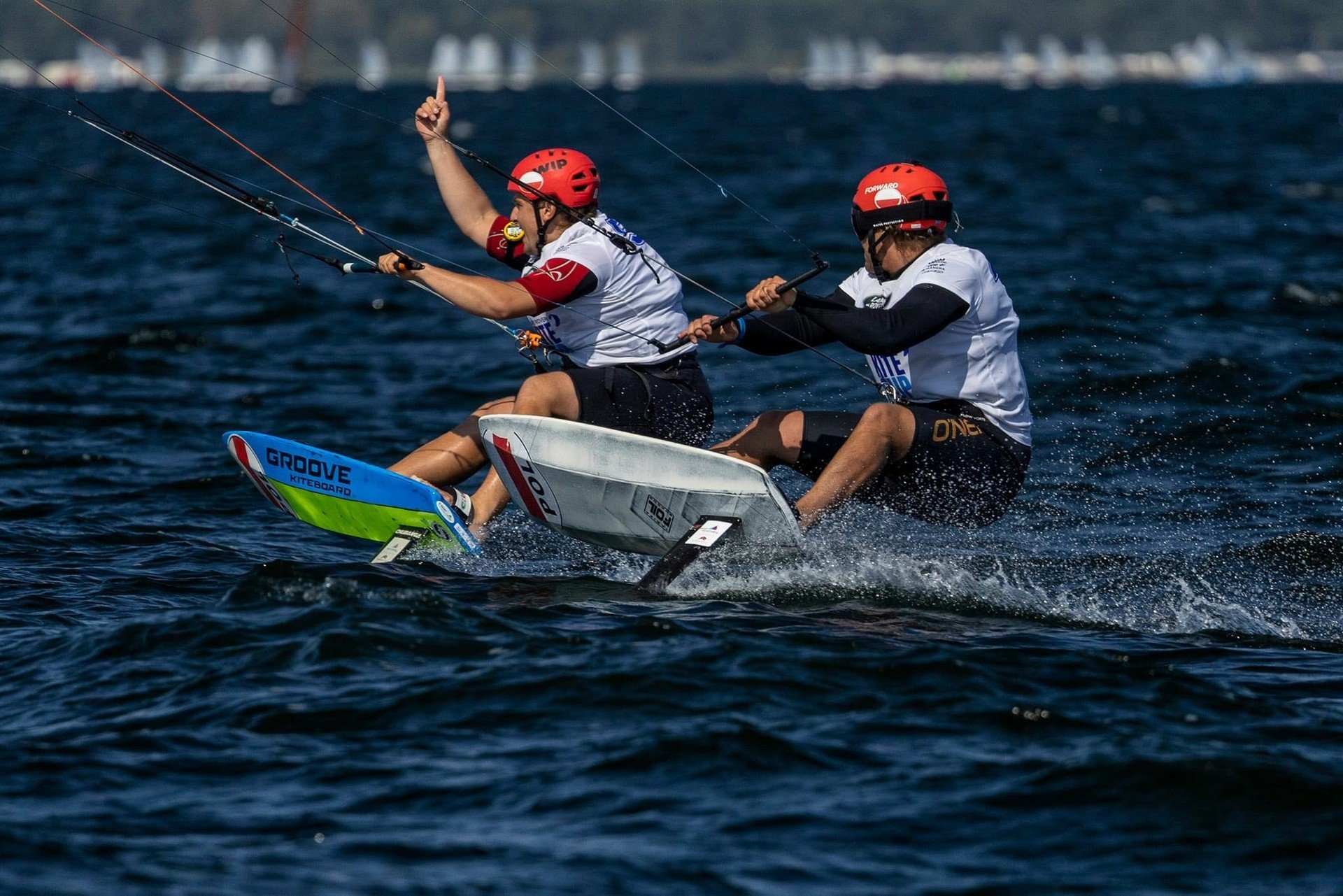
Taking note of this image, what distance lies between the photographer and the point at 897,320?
7039 millimetres

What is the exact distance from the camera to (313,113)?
8138cm

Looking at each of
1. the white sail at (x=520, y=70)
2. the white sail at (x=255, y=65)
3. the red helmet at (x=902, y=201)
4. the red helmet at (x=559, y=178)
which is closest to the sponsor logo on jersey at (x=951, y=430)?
the red helmet at (x=902, y=201)

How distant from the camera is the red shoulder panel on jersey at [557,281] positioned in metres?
7.54

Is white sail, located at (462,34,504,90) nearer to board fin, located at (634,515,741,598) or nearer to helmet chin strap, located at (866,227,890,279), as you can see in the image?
helmet chin strap, located at (866,227,890,279)

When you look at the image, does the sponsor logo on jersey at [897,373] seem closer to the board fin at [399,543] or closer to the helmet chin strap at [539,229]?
the helmet chin strap at [539,229]

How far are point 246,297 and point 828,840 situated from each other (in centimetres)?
1392

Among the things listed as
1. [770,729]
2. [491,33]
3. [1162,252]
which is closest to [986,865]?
[770,729]

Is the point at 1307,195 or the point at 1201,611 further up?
the point at 1307,195

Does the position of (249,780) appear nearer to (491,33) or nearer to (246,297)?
(246,297)

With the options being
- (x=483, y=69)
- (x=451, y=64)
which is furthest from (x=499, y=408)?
(x=483, y=69)

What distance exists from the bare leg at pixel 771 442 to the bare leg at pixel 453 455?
1079 mm

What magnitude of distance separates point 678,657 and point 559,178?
2631 millimetres

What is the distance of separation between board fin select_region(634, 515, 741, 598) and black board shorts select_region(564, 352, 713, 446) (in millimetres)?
630

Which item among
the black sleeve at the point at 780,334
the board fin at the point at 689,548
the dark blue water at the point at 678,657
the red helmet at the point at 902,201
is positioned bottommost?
the dark blue water at the point at 678,657
